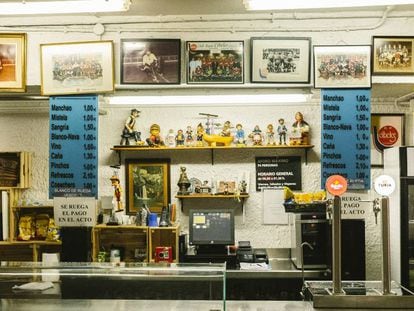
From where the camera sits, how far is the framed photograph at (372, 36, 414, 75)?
5.11 m

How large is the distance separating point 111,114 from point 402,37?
3.60m

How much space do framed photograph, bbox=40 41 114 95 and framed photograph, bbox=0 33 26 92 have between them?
270 mm

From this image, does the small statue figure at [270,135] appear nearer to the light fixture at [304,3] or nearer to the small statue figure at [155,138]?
the small statue figure at [155,138]

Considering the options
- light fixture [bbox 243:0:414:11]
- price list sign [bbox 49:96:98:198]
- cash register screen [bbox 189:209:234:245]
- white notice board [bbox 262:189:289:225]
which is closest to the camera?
light fixture [bbox 243:0:414:11]

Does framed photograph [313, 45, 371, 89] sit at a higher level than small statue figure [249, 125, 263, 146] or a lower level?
higher

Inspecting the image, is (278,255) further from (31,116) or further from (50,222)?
(31,116)

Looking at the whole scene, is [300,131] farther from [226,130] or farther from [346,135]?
[346,135]

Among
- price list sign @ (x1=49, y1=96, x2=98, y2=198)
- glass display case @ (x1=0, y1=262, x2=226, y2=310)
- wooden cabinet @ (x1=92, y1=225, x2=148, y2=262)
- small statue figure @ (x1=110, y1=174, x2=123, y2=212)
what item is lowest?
wooden cabinet @ (x1=92, y1=225, x2=148, y2=262)

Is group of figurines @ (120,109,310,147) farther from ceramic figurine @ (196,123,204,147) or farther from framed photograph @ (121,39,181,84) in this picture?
framed photograph @ (121,39,181,84)

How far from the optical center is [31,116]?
22.5 ft

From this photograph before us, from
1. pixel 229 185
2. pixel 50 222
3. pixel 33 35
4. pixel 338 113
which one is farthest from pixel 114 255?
pixel 338 113

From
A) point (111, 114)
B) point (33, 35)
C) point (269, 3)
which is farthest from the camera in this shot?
point (111, 114)

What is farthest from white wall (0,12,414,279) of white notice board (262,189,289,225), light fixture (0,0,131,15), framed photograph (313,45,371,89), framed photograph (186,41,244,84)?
light fixture (0,0,131,15)

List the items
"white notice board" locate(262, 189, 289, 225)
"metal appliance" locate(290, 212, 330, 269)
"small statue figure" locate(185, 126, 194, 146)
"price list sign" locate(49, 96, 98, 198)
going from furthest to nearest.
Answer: "white notice board" locate(262, 189, 289, 225) < "small statue figure" locate(185, 126, 194, 146) < "metal appliance" locate(290, 212, 330, 269) < "price list sign" locate(49, 96, 98, 198)
